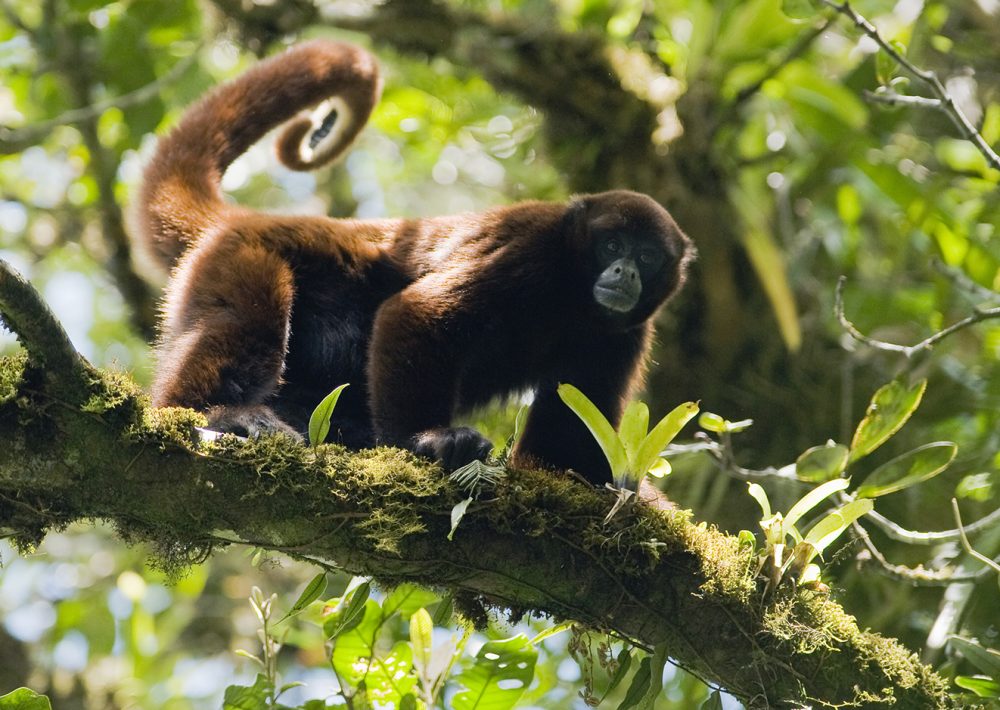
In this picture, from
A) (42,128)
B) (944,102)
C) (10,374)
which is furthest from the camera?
(42,128)

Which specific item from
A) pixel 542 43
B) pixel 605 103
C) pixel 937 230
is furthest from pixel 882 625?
pixel 542 43

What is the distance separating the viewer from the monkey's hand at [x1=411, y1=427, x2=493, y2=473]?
3344mm

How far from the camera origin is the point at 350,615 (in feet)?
10.3

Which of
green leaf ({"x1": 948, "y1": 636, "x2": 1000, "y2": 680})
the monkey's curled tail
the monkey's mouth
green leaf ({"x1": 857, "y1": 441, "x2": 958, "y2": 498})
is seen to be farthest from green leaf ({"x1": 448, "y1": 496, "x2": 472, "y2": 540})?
the monkey's curled tail

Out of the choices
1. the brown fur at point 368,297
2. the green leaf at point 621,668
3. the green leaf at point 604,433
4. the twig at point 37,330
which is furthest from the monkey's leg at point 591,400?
the twig at point 37,330

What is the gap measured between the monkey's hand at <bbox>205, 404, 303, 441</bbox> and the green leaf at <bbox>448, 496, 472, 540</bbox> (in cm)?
58

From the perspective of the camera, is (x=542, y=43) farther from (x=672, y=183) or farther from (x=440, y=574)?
(x=440, y=574)

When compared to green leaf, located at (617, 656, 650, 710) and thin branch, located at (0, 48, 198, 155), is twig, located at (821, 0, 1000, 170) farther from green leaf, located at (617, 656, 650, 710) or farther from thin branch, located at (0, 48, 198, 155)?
thin branch, located at (0, 48, 198, 155)

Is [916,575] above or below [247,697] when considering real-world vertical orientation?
above

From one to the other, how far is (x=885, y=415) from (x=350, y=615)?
73.9 inches

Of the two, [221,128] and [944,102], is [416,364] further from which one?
[944,102]

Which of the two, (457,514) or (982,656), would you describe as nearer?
(457,514)

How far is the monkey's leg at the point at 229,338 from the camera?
3.49 metres

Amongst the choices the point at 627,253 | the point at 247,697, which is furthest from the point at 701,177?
the point at 247,697
